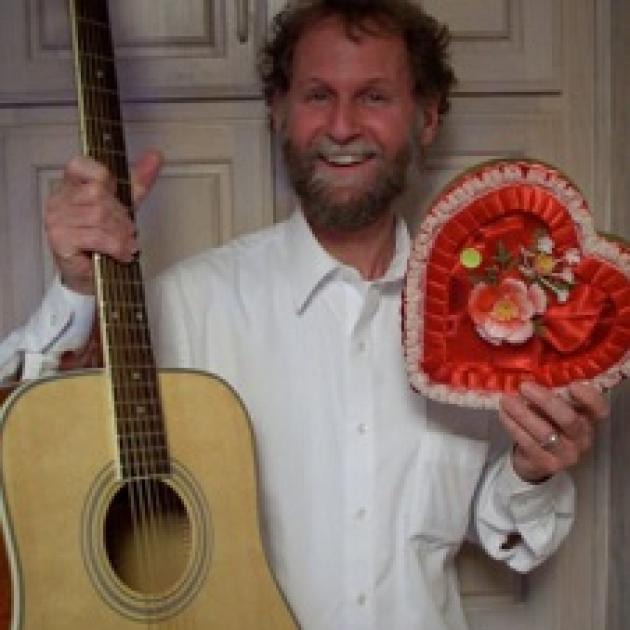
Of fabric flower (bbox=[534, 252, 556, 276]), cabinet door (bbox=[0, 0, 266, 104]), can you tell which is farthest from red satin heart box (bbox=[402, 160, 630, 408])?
cabinet door (bbox=[0, 0, 266, 104])

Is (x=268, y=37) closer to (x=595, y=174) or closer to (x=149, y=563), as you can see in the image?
(x=595, y=174)

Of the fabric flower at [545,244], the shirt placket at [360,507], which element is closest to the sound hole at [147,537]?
the shirt placket at [360,507]

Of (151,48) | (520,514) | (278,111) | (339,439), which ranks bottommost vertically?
(520,514)

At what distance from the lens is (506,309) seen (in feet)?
3.62

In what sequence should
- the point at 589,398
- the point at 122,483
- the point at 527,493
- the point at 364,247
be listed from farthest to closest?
the point at 364,247
the point at 527,493
the point at 589,398
the point at 122,483

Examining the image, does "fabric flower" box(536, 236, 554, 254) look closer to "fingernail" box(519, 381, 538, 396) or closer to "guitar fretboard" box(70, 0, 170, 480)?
"fingernail" box(519, 381, 538, 396)

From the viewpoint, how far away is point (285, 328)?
128 cm

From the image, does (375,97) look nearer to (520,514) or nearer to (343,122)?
(343,122)

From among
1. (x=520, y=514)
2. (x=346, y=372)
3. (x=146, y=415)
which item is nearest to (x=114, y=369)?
(x=146, y=415)

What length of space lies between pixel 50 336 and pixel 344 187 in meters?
0.46

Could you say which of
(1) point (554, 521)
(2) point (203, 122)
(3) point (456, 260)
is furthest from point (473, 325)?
(2) point (203, 122)

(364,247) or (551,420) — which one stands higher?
(364,247)

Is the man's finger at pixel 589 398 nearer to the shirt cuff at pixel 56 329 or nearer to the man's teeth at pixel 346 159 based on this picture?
the man's teeth at pixel 346 159

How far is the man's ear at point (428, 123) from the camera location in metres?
1.38
